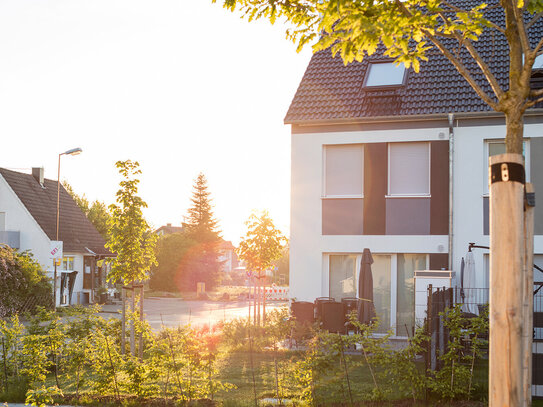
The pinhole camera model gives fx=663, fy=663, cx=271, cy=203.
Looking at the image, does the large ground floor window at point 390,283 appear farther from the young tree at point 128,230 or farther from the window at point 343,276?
the young tree at point 128,230

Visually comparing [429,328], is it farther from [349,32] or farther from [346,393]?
[349,32]

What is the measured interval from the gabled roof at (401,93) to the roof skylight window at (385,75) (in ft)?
0.59

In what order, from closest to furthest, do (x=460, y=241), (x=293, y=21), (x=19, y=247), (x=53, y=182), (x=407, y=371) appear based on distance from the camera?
(x=293, y=21) < (x=407, y=371) < (x=460, y=241) < (x=19, y=247) < (x=53, y=182)

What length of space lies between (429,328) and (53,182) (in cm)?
3862

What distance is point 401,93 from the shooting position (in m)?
18.0

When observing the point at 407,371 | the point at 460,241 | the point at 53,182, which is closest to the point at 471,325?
the point at 407,371

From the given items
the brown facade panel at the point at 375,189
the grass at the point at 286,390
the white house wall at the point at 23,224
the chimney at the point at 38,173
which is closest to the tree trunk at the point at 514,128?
the grass at the point at 286,390

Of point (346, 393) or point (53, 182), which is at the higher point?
point (53, 182)

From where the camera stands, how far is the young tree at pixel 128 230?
12422 millimetres

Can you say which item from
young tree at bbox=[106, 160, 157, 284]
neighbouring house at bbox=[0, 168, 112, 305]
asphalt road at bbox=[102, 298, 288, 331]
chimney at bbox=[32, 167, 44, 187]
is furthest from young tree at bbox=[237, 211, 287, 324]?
chimney at bbox=[32, 167, 44, 187]

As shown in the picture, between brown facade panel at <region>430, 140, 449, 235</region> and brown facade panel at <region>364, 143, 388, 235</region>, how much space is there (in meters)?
1.23

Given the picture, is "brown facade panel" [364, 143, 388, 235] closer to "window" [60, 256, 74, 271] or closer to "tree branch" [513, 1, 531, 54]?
"tree branch" [513, 1, 531, 54]

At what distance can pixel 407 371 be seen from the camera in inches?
323

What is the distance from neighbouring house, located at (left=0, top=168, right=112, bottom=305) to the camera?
1460 inches
